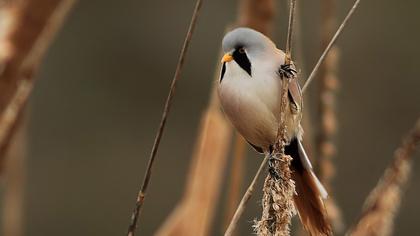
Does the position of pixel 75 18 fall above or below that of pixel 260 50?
above

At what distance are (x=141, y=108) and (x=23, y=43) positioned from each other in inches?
85.2

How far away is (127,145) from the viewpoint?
3.28 m

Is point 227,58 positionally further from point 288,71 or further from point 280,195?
point 280,195

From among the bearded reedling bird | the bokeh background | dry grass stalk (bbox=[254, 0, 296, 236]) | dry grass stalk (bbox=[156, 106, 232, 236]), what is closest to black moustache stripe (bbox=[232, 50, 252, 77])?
the bearded reedling bird

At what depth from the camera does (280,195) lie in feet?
2.64

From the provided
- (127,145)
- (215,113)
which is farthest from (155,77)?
(215,113)

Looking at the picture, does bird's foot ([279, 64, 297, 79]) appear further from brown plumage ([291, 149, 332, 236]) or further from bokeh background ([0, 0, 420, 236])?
bokeh background ([0, 0, 420, 236])

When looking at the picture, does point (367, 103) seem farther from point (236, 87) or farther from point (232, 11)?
point (236, 87)

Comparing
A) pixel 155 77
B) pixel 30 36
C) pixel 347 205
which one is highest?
pixel 155 77

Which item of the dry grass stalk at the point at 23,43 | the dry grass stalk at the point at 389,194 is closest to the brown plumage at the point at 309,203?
the dry grass stalk at the point at 389,194

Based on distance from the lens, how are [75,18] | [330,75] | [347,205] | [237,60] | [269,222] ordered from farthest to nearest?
[75,18], [347,205], [330,75], [237,60], [269,222]

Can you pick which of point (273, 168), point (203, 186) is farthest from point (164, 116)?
point (203, 186)

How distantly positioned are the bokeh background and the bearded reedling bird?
2.26m

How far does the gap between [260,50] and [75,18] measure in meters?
2.55
